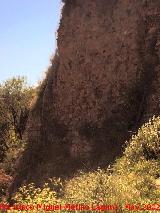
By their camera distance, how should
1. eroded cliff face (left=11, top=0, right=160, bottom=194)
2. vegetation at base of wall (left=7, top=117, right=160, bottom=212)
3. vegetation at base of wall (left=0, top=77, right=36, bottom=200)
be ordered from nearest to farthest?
1. vegetation at base of wall (left=7, top=117, right=160, bottom=212)
2. eroded cliff face (left=11, top=0, right=160, bottom=194)
3. vegetation at base of wall (left=0, top=77, right=36, bottom=200)

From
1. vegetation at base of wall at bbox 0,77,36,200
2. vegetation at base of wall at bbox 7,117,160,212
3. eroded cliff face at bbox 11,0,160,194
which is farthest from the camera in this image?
vegetation at base of wall at bbox 0,77,36,200

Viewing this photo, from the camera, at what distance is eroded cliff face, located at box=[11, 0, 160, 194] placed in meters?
24.5

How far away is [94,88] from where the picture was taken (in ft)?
87.6

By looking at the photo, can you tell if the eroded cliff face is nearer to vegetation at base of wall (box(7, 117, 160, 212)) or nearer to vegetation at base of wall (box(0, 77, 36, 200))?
vegetation at base of wall (box(7, 117, 160, 212))

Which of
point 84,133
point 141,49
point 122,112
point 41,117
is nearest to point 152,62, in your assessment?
point 141,49

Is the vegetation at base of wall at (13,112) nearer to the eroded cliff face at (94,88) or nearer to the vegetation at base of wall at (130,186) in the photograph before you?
the eroded cliff face at (94,88)

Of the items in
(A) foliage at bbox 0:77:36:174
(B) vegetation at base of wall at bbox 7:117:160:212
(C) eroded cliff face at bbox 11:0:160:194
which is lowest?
(B) vegetation at base of wall at bbox 7:117:160:212

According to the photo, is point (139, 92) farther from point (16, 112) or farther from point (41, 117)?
point (16, 112)

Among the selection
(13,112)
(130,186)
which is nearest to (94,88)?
(130,186)

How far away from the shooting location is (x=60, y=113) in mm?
28609

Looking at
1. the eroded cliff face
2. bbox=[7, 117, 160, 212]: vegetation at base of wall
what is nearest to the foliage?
the eroded cliff face

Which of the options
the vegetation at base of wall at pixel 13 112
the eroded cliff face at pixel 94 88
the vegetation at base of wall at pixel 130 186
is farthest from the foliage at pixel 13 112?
the vegetation at base of wall at pixel 130 186

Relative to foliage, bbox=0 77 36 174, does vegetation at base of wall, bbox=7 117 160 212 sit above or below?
below

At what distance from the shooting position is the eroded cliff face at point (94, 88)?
2445 centimetres
